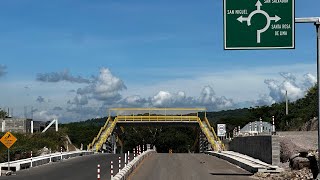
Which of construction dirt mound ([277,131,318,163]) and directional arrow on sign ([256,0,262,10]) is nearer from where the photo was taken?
directional arrow on sign ([256,0,262,10])

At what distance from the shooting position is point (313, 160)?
2114 cm

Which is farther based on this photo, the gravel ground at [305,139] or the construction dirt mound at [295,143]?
the construction dirt mound at [295,143]

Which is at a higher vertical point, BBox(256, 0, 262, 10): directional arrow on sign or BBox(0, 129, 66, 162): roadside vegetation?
BBox(256, 0, 262, 10): directional arrow on sign

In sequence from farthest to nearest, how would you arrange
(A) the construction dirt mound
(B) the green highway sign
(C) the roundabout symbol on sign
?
1. (A) the construction dirt mound
2. (C) the roundabout symbol on sign
3. (B) the green highway sign

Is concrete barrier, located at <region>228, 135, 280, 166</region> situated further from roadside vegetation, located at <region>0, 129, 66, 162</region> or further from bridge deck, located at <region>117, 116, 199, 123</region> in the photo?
bridge deck, located at <region>117, 116, 199, 123</region>

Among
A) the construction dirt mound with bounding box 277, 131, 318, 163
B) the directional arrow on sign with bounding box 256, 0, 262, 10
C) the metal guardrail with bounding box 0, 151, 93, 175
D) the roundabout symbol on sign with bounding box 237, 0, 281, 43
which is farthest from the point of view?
the metal guardrail with bounding box 0, 151, 93, 175

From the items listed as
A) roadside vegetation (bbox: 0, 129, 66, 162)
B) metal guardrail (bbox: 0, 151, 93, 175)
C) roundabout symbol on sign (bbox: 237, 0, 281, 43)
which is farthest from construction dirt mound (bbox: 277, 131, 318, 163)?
roadside vegetation (bbox: 0, 129, 66, 162)

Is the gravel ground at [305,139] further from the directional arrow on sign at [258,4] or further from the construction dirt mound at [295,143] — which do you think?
the directional arrow on sign at [258,4]

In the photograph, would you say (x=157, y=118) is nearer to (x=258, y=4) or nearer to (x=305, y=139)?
(x=305, y=139)

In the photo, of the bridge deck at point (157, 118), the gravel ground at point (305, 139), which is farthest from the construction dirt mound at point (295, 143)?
the bridge deck at point (157, 118)

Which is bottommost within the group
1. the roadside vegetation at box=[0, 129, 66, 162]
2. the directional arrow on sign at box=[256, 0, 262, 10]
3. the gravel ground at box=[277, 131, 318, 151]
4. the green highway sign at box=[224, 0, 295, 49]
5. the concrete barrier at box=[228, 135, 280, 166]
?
the roadside vegetation at box=[0, 129, 66, 162]

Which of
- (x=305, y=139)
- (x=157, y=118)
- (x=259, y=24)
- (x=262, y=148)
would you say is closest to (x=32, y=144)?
Answer: (x=157, y=118)

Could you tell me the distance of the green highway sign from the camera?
18000 millimetres

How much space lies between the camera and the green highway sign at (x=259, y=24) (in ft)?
59.1
